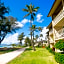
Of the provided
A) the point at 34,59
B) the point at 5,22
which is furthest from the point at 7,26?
the point at 34,59

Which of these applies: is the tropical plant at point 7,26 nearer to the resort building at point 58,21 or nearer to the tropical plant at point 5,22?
the tropical plant at point 5,22

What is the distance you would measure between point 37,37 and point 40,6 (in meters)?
64.3

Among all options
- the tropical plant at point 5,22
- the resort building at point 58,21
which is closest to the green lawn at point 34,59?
the resort building at point 58,21

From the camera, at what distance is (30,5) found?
27.4 meters

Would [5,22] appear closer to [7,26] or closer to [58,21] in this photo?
[7,26]

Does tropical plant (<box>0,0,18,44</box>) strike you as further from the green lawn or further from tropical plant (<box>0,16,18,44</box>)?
the green lawn

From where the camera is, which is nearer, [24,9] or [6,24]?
[24,9]

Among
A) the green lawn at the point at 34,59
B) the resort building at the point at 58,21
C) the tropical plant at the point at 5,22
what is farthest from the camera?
the tropical plant at the point at 5,22

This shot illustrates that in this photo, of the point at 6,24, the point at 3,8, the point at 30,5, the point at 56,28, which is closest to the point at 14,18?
the point at 6,24

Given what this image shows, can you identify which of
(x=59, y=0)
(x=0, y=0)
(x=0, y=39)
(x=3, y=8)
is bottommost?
(x=0, y=39)

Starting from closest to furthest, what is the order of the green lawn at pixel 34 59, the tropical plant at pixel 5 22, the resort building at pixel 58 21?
1. the green lawn at pixel 34 59
2. the resort building at pixel 58 21
3. the tropical plant at pixel 5 22

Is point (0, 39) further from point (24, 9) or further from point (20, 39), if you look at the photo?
point (20, 39)

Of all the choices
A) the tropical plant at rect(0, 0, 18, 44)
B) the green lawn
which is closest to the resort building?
the green lawn

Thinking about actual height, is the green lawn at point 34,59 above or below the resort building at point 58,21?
below
